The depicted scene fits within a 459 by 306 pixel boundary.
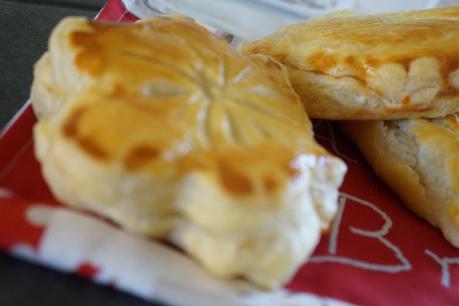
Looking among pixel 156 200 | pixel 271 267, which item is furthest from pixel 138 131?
pixel 271 267

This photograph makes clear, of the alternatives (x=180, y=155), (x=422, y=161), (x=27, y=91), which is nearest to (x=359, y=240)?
(x=422, y=161)

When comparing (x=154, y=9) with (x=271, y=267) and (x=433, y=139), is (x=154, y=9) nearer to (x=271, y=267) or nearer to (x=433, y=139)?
(x=433, y=139)

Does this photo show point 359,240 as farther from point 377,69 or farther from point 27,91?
point 27,91

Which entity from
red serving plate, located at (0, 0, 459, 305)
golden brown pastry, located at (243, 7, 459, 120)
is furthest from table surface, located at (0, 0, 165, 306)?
golden brown pastry, located at (243, 7, 459, 120)

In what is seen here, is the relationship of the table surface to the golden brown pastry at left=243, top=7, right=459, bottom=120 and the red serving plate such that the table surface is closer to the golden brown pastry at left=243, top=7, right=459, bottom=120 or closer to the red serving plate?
the red serving plate

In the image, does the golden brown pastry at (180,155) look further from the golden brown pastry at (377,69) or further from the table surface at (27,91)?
the golden brown pastry at (377,69)

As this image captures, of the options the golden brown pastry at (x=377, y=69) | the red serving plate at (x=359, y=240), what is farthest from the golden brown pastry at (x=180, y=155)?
the golden brown pastry at (x=377, y=69)
